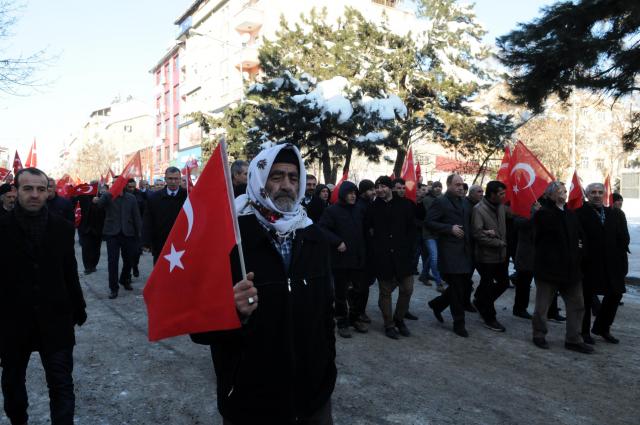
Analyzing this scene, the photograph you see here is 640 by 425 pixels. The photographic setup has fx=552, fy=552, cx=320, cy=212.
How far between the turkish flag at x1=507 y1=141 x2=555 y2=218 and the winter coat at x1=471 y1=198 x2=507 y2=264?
28 centimetres

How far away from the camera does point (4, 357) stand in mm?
3465

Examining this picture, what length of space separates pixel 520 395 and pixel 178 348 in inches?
141

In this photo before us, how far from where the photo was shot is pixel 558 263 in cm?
629

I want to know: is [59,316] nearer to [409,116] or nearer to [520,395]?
[520,395]

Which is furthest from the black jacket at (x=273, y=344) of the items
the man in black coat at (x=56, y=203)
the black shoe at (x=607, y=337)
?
the man in black coat at (x=56, y=203)

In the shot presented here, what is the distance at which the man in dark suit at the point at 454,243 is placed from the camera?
6996mm

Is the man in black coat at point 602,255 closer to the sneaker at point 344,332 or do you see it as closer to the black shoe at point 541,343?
the black shoe at point 541,343

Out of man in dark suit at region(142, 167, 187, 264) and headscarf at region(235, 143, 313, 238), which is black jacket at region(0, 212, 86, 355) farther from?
man in dark suit at region(142, 167, 187, 264)

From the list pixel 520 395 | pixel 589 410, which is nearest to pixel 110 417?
pixel 520 395

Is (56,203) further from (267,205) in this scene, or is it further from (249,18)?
(249,18)

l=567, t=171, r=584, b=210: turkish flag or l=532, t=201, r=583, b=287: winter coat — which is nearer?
l=532, t=201, r=583, b=287: winter coat

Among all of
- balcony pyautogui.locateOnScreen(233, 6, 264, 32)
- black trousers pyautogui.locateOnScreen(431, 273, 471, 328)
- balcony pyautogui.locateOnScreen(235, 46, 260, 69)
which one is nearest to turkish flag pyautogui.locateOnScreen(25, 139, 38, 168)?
black trousers pyautogui.locateOnScreen(431, 273, 471, 328)

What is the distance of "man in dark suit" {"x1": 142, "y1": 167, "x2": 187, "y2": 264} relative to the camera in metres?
7.41

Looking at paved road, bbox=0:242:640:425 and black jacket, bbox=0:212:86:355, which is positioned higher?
black jacket, bbox=0:212:86:355
